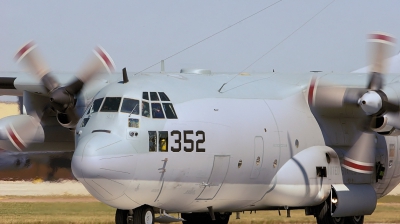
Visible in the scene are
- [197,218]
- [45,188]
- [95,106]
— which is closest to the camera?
[95,106]

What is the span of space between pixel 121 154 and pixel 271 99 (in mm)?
4869

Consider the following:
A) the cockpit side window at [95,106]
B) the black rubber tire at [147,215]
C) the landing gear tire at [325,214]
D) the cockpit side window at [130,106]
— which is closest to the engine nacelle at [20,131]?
the cockpit side window at [95,106]

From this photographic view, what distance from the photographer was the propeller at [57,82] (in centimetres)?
1759

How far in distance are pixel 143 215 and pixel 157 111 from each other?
1.92m

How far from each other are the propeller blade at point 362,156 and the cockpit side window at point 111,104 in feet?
20.4

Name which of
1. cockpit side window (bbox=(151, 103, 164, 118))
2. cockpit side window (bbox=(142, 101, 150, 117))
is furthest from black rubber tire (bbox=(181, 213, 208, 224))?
cockpit side window (bbox=(142, 101, 150, 117))

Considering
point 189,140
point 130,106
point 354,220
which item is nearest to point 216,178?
point 189,140

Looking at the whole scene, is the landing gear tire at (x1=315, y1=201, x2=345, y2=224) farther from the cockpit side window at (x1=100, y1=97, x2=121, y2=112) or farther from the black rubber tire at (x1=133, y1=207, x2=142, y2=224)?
the cockpit side window at (x1=100, y1=97, x2=121, y2=112)

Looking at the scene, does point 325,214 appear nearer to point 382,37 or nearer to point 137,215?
point 382,37

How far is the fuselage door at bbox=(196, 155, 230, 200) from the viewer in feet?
50.8

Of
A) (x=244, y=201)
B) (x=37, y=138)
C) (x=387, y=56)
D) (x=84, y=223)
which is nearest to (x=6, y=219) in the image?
(x=84, y=223)

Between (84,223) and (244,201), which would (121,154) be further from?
(84,223)

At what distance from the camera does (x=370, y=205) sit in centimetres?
1867

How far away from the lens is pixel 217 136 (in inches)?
612
